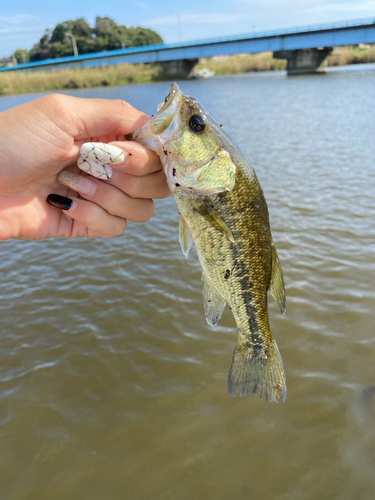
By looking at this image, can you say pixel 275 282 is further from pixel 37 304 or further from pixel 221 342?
pixel 37 304

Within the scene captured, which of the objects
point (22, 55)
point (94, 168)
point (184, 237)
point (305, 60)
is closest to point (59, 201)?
point (94, 168)

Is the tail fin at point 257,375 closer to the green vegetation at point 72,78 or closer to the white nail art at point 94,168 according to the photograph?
the white nail art at point 94,168

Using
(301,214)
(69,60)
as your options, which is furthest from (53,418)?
(69,60)

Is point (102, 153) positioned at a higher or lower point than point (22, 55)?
lower

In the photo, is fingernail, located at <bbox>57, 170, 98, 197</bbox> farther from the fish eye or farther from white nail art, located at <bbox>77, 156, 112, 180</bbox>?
the fish eye

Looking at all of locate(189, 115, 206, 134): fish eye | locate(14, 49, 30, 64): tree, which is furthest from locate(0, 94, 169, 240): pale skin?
locate(14, 49, 30, 64): tree

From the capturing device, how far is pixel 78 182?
2.74m

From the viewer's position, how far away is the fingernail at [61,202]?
2877 millimetres

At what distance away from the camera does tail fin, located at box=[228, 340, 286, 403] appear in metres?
2.57

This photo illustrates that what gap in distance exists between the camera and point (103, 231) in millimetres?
3129

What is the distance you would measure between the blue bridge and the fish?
55.6m

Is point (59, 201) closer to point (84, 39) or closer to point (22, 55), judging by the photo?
point (84, 39)

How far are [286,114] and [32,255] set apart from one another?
1718cm

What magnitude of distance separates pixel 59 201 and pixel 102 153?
0.90 metres
